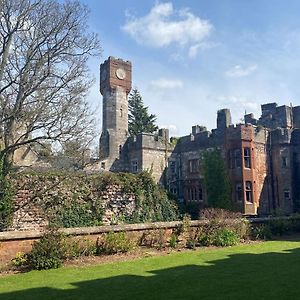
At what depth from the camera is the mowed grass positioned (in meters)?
7.59

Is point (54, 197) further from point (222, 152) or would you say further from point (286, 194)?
point (286, 194)

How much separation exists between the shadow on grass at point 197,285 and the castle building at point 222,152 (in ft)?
57.0

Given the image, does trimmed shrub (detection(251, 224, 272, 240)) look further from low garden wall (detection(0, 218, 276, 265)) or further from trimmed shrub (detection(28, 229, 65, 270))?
trimmed shrub (detection(28, 229, 65, 270))

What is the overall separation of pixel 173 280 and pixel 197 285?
0.82 m

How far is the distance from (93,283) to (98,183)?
11.6 m

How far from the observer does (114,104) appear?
39406 millimetres

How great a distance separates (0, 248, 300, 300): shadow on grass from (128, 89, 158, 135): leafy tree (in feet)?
143

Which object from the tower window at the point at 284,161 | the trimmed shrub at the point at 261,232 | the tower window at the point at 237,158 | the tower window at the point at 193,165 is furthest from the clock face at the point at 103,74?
the trimmed shrub at the point at 261,232

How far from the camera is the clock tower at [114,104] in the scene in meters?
37.6

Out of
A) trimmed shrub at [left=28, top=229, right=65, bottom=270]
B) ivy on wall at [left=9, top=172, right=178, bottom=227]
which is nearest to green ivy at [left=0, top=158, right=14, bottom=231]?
ivy on wall at [left=9, top=172, right=178, bottom=227]

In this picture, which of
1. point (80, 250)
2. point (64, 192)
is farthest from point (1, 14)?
point (80, 250)

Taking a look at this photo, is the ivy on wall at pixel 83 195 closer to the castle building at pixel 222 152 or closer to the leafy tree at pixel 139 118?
the castle building at pixel 222 152

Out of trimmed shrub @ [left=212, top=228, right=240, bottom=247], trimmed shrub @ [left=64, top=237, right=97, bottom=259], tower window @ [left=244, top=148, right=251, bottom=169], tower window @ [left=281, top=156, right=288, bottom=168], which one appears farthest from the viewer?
tower window @ [left=281, top=156, right=288, bottom=168]

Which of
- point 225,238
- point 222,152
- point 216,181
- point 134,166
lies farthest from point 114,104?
point 225,238
